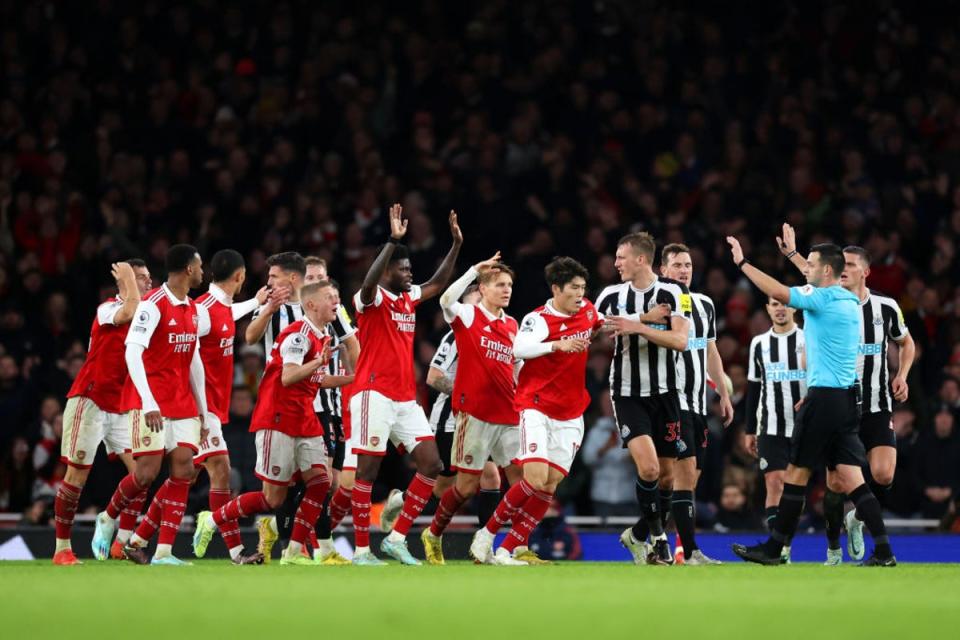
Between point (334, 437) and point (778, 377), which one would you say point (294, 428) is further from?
point (778, 377)

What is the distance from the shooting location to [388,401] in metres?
11.7

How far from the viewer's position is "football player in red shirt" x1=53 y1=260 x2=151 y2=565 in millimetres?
11742

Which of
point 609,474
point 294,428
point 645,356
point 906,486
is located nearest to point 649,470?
point 645,356

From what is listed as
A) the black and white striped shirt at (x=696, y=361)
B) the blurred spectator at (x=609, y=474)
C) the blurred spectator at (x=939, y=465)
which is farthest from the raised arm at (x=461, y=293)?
the blurred spectator at (x=939, y=465)

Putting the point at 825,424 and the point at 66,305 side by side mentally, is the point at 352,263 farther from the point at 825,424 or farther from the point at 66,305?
the point at 825,424

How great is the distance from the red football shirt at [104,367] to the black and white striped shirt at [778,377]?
561 cm

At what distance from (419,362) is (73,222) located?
480cm

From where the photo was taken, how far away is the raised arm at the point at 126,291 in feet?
37.1

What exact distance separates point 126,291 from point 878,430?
5.94 meters

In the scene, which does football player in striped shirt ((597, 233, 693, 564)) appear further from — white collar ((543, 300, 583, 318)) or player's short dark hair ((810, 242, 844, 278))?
player's short dark hair ((810, 242, 844, 278))

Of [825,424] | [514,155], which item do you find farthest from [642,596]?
[514,155]

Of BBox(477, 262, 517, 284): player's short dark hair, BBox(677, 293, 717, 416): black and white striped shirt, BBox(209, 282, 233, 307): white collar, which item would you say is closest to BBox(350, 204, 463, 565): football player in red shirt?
BBox(477, 262, 517, 284): player's short dark hair

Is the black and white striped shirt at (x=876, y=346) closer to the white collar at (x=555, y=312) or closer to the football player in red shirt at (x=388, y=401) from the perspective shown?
the white collar at (x=555, y=312)

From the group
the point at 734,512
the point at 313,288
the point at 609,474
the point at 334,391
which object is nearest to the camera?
the point at 313,288
